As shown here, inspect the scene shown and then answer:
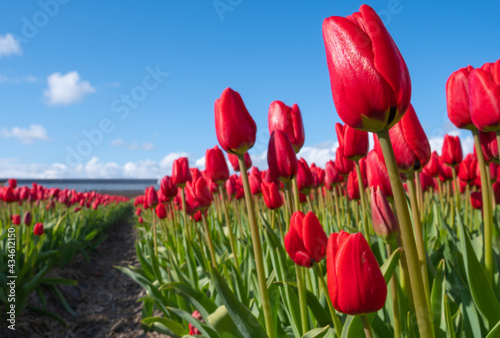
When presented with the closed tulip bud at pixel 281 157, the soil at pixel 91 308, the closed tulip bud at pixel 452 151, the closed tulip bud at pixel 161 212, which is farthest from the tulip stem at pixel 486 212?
the closed tulip bud at pixel 161 212

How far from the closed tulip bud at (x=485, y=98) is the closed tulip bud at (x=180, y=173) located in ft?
6.29

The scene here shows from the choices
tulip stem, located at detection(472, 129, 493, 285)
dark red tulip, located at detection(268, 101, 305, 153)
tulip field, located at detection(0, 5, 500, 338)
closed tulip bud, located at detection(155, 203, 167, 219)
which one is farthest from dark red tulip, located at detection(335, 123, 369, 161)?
closed tulip bud, located at detection(155, 203, 167, 219)

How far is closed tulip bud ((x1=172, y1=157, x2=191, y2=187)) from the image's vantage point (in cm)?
278

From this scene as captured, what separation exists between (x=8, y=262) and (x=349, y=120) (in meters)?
4.14

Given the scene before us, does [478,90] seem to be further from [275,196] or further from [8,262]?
[8,262]

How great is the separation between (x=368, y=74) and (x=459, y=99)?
3.05 feet

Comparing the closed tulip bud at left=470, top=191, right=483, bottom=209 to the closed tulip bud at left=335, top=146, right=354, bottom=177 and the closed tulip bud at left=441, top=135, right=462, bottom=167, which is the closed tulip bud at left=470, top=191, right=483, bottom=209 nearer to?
the closed tulip bud at left=441, top=135, right=462, bottom=167

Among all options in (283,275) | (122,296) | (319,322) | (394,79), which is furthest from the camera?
(122,296)

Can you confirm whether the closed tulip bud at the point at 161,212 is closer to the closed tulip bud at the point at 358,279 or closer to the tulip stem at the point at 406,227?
the closed tulip bud at the point at 358,279

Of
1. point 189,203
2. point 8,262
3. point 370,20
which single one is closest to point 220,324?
point 370,20

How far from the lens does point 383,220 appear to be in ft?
3.48

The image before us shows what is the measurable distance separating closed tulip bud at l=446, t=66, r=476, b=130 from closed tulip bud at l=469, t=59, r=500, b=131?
0.12 m

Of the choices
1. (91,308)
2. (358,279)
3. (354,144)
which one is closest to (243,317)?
(358,279)

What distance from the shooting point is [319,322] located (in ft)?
4.65
